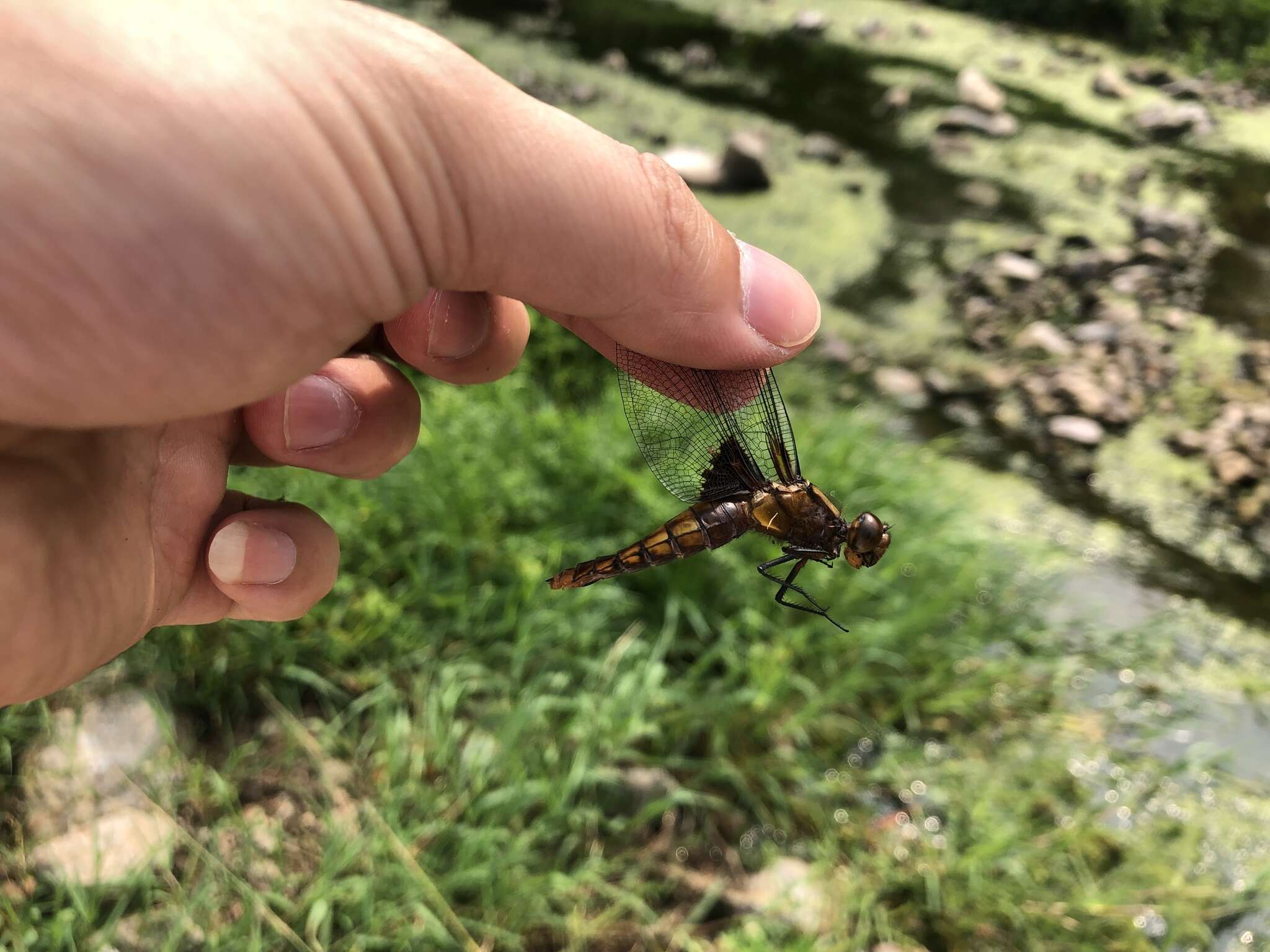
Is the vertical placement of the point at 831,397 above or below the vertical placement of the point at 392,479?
below

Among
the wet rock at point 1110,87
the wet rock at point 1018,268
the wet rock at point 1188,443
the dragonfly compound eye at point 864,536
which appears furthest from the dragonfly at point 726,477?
the wet rock at point 1110,87

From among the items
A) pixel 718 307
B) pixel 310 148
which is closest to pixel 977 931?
pixel 718 307

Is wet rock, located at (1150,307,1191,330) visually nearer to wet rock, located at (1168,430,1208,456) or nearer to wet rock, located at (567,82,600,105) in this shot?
wet rock, located at (1168,430,1208,456)

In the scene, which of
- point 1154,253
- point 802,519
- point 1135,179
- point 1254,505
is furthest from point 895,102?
point 802,519

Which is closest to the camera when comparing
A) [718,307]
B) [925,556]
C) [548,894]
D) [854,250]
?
[718,307]

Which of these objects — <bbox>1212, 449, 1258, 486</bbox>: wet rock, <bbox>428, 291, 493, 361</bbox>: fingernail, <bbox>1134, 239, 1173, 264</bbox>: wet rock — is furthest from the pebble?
<bbox>428, 291, 493, 361</bbox>: fingernail

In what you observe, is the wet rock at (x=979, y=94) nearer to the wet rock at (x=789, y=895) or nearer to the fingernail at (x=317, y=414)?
the wet rock at (x=789, y=895)

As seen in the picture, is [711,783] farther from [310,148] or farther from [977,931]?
[310,148]
